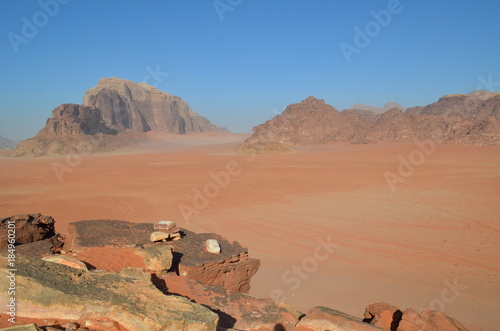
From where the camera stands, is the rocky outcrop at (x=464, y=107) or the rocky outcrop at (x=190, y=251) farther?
the rocky outcrop at (x=464, y=107)

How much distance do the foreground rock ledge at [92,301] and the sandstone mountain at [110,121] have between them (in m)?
59.5

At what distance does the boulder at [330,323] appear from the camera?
Result: 3.42 m

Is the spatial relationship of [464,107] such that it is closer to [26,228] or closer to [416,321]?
[416,321]

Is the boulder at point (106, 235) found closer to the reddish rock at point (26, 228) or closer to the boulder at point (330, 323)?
→ the reddish rock at point (26, 228)

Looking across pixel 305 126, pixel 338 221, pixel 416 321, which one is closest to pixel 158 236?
pixel 416 321

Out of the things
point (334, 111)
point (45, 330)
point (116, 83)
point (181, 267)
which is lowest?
point (181, 267)

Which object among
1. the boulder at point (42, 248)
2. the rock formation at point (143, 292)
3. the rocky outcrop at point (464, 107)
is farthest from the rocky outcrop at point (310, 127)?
the boulder at point (42, 248)

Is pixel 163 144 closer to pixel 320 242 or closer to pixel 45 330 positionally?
pixel 320 242

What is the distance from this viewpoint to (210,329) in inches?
107

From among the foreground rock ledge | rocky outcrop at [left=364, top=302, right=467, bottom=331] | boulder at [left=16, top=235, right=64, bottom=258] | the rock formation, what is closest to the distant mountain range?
the rock formation

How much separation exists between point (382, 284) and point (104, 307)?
6568mm

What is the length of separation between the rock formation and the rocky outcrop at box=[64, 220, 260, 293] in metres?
0.02

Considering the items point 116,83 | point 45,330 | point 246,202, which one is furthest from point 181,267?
point 116,83

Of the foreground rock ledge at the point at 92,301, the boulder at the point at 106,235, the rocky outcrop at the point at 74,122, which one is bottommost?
the boulder at the point at 106,235
